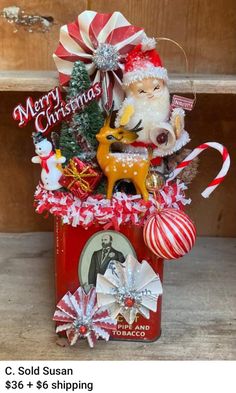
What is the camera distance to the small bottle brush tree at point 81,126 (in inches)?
32.4

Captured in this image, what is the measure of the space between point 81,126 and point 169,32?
38 centimetres

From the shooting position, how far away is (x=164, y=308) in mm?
1002

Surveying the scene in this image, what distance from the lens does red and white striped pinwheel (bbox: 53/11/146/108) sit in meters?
0.85

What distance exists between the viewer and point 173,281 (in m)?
1.12

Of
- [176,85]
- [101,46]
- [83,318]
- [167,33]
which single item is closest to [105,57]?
[101,46]

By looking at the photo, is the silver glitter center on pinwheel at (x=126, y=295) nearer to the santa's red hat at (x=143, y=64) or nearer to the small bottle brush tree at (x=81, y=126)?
the small bottle brush tree at (x=81, y=126)

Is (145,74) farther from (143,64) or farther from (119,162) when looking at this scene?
(119,162)

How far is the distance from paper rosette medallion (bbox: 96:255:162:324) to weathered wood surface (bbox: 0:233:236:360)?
0.25 ft

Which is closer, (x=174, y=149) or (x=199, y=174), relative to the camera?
(x=174, y=149)

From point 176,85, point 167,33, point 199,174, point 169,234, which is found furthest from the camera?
point 199,174

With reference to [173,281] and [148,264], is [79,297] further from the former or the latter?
[173,281]

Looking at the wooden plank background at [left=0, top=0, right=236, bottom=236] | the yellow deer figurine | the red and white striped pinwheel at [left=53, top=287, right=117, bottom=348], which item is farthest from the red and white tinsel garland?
the wooden plank background at [left=0, top=0, right=236, bottom=236]
